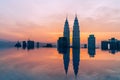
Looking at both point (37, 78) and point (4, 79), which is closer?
point (4, 79)

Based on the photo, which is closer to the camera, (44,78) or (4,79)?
(4,79)

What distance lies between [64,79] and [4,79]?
11.8 m

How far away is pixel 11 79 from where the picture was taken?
47.6 metres

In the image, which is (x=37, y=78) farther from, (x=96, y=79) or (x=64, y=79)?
(x=96, y=79)

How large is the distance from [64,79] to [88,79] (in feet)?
16.4

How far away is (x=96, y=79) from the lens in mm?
48469

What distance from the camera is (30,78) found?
49.8 m

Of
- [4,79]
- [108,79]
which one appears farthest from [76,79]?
[4,79]

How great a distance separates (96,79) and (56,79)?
26.0ft

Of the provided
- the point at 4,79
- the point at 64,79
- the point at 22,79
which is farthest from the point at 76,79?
the point at 4,79

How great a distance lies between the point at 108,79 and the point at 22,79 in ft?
56.4

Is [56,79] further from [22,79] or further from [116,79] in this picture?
[116,79]

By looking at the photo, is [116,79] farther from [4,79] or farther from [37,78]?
[4,79]

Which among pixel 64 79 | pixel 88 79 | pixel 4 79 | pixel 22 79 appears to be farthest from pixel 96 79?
pixel 4 79
